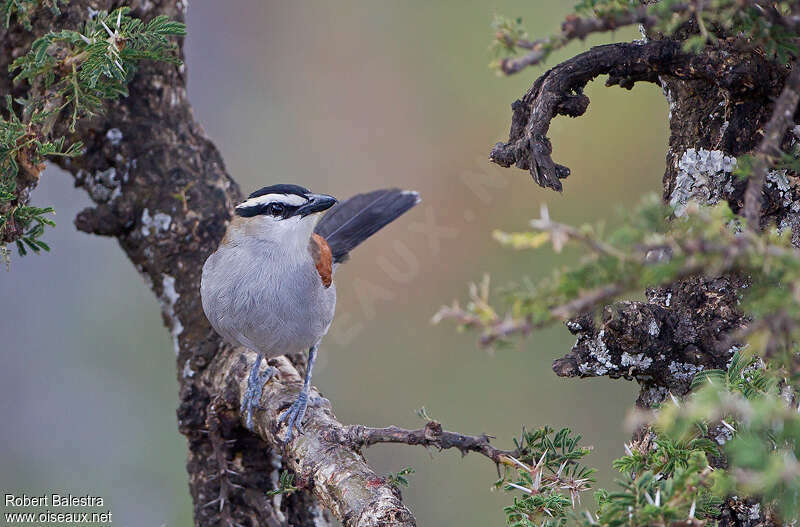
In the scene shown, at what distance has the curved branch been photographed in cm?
228

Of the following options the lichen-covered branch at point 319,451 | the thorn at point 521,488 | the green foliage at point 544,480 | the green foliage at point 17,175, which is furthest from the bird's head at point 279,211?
the thorn at point 521,488

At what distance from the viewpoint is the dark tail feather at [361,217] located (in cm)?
425

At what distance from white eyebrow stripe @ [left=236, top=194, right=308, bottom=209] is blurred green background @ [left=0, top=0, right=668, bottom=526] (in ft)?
7.95

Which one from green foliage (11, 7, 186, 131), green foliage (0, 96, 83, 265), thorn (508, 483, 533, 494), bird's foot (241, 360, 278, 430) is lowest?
thorn (508, 483, 533, 494)

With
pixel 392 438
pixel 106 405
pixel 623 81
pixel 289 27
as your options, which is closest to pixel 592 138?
pixel 289 27

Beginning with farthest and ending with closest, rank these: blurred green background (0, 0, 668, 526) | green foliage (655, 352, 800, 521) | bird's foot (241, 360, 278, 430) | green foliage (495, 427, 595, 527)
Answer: blurred green background (0, 0, 668, 526), bird's foot (241, 360, 278, 430), green foliage (495, 427, 595, 527), green foliage (655, 352, 800, 521)

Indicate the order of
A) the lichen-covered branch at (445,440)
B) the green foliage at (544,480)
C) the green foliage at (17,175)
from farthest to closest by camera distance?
the green foliage at (17,175) < the lichen-covered branch at (445,440) < the green foliage at (544,480)

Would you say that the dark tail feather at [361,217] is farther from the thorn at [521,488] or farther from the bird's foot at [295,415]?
the thorn at [521,488]

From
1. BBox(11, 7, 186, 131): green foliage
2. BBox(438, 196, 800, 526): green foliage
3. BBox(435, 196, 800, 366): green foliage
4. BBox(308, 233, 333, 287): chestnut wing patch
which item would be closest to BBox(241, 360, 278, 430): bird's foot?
BBox(308, 233, 333, 287): chestnut wing patch

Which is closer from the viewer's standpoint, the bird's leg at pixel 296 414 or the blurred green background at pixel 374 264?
the bird's leg at pixel 296 414

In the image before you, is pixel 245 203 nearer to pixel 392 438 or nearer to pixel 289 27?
pixel 392 438

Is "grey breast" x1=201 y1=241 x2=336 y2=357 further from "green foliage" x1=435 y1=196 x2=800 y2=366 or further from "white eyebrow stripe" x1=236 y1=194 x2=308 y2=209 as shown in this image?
"green foliage" x1=435 y1=196 x2=800 y2=366

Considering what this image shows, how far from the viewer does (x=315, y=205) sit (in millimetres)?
3617

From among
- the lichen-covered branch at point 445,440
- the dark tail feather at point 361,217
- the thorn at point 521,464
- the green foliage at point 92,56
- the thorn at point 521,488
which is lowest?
the thorn at point 521,488
